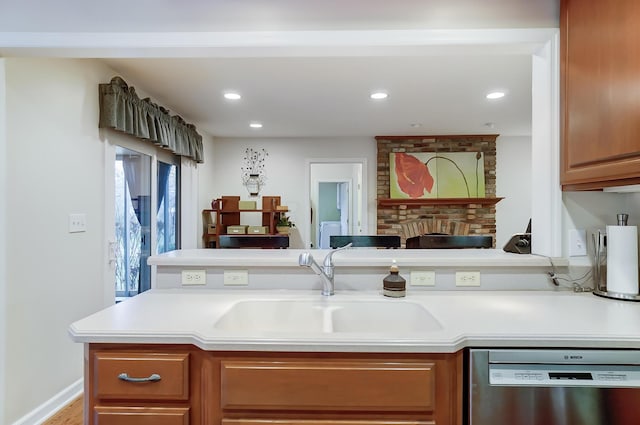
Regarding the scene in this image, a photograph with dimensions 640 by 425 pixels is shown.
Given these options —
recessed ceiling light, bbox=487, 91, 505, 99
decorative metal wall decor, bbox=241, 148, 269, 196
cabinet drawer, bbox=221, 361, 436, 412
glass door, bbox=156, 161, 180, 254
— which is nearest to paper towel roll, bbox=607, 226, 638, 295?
cabinet drawer, bbox=221, 361, 436, 412

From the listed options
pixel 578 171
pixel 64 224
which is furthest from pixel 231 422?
pixel 64 224

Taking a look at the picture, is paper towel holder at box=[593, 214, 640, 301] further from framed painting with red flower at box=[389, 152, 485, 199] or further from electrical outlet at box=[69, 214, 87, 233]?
framed painting with red flower at box=[389, 152, 485, 199]

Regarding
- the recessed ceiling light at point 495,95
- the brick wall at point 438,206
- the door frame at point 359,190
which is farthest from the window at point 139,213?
the recessed ceiling light at point 495,95

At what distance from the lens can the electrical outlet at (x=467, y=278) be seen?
1693 millimetres

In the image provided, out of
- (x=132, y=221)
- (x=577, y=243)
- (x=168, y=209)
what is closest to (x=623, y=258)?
(x=577, y=243)

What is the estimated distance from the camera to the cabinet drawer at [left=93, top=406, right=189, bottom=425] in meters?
1.14

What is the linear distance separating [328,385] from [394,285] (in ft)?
1.98

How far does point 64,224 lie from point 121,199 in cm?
86

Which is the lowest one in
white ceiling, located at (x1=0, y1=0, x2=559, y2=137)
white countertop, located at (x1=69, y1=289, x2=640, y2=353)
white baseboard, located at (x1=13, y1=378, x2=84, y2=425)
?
white baseboard, located at (x1=13, y1=378, x2=84, y2=425)

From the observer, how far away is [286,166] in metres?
5.57

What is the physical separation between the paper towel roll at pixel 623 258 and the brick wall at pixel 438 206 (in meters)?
3.90

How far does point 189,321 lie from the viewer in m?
1.26

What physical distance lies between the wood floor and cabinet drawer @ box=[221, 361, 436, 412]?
1.73 metres

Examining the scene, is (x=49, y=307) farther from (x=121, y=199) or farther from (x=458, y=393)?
(x=458, y=393)
